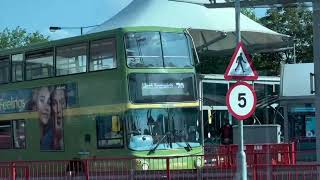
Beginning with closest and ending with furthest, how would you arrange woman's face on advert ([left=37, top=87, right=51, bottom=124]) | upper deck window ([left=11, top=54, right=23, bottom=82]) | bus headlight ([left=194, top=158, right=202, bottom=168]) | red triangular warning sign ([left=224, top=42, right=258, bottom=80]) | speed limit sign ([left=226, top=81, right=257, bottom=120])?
speed limit sign ([left=226, top=81, right=257, bottom=120]) → red triangular warning sign ([left=224, top=42, right=258, bottom=80]) → bus headlight ([left=194, top=158, right=202, bottom=168]) → woman's face on advert ([left=37, top=87, right=51, bottom=124]) → upper deck window ([left=11, top=54, right=23, bottom=82])

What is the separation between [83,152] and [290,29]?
3463 centimetres

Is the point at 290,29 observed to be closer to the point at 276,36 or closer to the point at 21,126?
the point at 276,36

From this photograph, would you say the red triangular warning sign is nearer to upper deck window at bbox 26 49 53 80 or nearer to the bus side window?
the bus side window

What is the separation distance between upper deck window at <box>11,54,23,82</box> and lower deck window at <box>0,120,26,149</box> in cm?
147

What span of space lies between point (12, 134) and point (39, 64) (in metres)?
3.03

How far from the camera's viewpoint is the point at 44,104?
20625mm

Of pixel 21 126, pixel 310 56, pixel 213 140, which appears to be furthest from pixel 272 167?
pixel 310 56

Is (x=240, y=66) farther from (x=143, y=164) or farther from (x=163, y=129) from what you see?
(x=163, y=129)

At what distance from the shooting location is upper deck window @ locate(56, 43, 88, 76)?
19.6 meters


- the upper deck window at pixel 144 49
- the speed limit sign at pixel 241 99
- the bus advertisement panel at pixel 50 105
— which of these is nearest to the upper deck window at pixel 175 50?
the upper deck window at pixel 144 49

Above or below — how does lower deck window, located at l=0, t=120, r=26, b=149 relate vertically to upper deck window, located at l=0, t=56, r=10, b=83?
below

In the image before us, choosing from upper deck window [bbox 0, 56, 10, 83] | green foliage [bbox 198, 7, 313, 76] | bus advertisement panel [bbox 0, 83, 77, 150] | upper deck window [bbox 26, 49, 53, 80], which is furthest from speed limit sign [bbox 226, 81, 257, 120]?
green foliage [bbox 198, 7, 313, 76]

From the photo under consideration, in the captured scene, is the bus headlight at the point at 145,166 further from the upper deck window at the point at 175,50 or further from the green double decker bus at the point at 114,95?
the upper deck window at the point at 175,50

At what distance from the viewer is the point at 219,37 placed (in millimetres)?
32031
